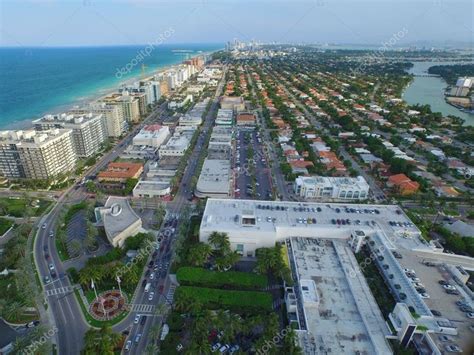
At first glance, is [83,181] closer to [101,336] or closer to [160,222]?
[160,222]

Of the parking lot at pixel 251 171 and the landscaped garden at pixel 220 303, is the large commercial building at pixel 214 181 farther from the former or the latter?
the landscaped garden at pixel 220 303

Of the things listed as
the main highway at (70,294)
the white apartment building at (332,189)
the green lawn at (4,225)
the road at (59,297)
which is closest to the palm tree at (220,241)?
the main highway at (70,294)

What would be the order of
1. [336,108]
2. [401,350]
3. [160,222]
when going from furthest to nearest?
[336,108], [160,222], [401,350]

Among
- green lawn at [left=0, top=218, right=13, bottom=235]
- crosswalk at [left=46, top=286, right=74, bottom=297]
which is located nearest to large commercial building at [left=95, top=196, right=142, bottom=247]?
crosswalk at [left=46, top=286, right=74, bottom=297]

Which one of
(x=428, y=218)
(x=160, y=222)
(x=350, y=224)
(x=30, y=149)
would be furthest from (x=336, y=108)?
(x=30, y=149)

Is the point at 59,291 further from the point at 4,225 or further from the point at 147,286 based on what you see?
the point at 4,225

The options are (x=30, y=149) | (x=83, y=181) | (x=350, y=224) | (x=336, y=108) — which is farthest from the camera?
(x=336, y=108)

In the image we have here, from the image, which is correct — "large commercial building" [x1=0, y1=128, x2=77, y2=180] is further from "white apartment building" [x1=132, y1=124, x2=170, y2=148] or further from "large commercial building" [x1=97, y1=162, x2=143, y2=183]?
"white apartment building" [x1=132, y1=124, x2=170, y2=148]
